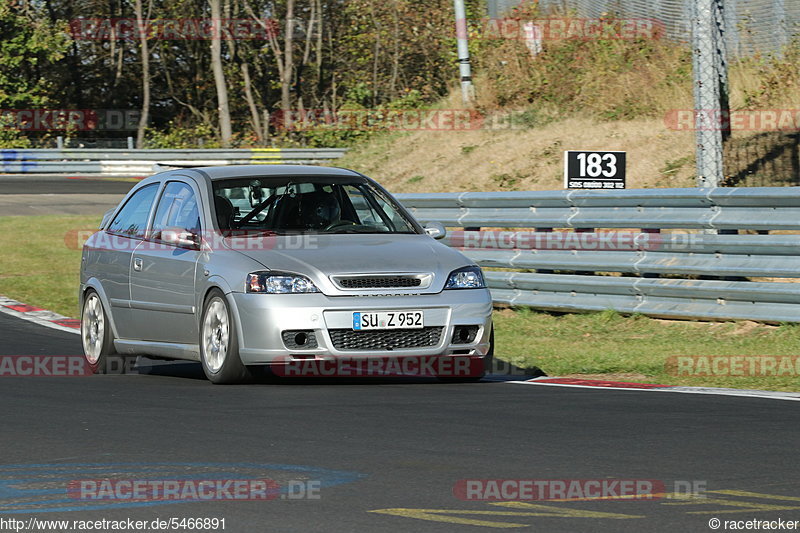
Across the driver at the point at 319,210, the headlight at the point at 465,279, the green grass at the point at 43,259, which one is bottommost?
the green grass at the point at 43,259

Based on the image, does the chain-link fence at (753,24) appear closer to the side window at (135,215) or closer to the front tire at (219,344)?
the side window at (135,215)

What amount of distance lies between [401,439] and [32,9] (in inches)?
1919

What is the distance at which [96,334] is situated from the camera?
11453 millimetres

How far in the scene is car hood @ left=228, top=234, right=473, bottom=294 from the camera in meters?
9.52

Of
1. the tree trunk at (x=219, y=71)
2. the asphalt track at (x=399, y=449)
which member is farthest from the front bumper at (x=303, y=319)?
the tree trunk at (x=219, y=71)

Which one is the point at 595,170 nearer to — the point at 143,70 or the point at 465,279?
the point at 465,279

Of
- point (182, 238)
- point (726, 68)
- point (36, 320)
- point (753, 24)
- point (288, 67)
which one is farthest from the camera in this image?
point (288, 67)

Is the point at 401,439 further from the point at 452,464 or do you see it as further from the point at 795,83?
the point at 795,83

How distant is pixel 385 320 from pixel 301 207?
1.50 meters

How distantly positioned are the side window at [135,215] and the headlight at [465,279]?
274cm

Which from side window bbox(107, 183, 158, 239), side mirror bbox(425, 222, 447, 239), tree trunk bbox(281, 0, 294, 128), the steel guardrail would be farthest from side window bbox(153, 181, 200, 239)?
tree trunk bbox(281, 0, 294, 128)

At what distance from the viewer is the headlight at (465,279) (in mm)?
9789

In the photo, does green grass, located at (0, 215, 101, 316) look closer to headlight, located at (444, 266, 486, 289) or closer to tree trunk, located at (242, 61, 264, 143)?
headlight, located at (444, 266, 486, 289)

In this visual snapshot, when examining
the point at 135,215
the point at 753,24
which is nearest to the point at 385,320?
the point at 135,215
